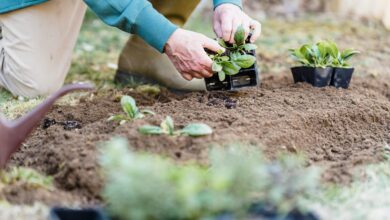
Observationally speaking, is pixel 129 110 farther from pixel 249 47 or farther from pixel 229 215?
pixel 229 215

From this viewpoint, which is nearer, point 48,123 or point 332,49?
point 48,123

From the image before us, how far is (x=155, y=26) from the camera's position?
101 inches

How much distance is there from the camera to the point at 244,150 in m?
2.06

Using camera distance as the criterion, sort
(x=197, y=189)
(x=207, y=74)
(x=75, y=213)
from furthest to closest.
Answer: (x=207, y=74), (x=75, y=213), (x=197, y=189)

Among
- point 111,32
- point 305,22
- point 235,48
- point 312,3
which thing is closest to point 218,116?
point 235,48

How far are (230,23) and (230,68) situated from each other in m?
0.21

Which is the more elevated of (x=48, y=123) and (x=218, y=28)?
(x=218, y=28)

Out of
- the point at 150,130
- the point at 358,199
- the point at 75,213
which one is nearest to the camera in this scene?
the point at 75,213

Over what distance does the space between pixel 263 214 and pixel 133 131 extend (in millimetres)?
705

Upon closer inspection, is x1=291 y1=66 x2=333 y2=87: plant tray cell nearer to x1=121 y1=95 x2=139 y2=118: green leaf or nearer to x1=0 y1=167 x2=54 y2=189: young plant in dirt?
x1=121 y1=95 x2=139 y2=118: green leaf

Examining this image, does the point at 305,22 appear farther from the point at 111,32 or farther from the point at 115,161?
the point at 115,161

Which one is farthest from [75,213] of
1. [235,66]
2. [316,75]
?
[316,75]

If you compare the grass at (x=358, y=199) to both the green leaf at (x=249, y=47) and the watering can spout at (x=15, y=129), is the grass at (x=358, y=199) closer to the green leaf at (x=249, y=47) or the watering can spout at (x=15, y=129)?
the green leaf at (x=249, y=47)

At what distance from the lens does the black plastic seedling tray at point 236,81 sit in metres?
2.82
